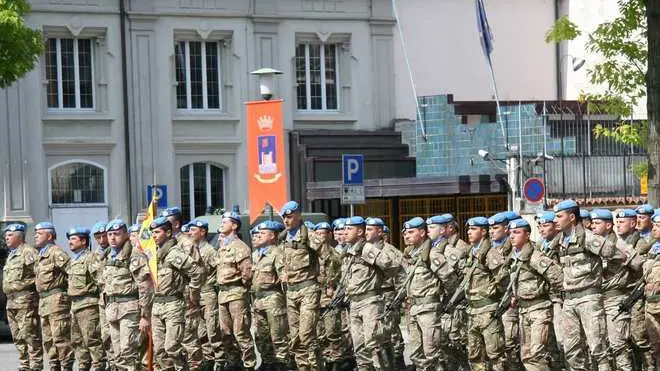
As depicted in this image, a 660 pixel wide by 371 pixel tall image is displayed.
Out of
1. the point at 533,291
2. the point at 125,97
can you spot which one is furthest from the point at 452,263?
the point at 125,97

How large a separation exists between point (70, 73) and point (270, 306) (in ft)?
64.1

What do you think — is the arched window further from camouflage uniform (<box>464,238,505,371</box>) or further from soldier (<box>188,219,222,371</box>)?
camouflage uniform (<box>464,238,505,371</box>)

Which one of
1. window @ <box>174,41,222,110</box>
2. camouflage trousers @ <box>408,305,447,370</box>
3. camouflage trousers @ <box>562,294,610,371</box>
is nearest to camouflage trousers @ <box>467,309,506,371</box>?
camouflage trousers @ <box>408,305,447,370</box>

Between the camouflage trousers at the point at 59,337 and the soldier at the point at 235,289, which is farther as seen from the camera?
the camouflage trousers at the point at 59,337

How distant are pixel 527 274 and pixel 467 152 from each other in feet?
57.0

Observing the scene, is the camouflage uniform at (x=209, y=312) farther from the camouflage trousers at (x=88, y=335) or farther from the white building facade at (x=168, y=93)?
the white building facade at (x=168, y=93)

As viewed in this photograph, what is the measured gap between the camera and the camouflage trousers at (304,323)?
1883 cm

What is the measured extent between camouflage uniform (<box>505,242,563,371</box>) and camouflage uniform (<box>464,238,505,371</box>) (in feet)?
1.86

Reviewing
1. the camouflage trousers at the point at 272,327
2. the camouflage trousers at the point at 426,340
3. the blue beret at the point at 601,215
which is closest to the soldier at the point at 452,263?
the camouflage trousers at the point at 426,340

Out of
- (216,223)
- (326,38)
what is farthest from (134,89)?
(216,223)

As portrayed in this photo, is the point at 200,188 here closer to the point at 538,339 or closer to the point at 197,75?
the point at 197,75

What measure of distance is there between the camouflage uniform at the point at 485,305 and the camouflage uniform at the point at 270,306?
8.38 ft

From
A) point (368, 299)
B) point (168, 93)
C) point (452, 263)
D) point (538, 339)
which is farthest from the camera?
point (168, 93)

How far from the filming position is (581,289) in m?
16.5
